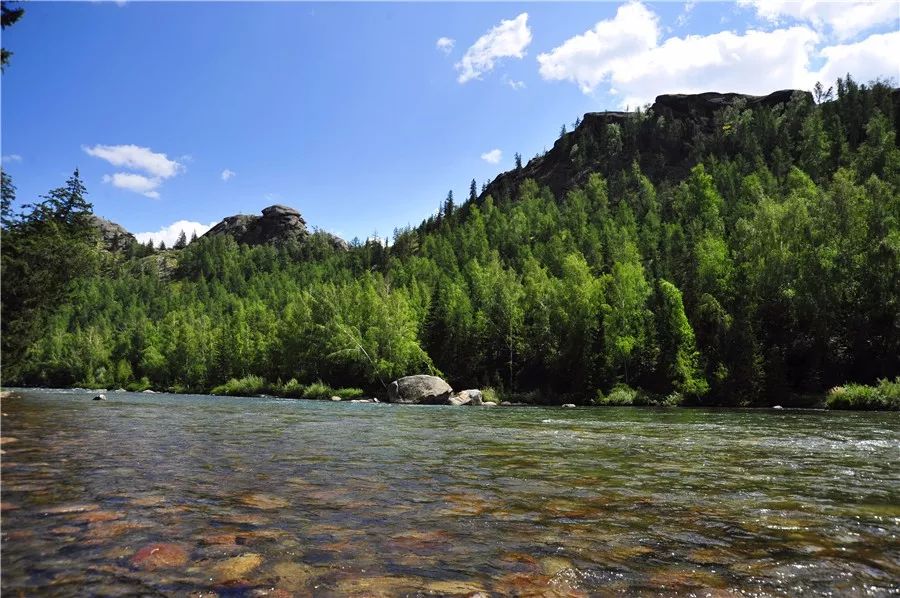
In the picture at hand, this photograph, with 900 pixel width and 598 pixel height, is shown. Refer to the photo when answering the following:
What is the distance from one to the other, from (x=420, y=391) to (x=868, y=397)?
1407 inches

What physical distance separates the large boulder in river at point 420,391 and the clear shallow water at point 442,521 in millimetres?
38153

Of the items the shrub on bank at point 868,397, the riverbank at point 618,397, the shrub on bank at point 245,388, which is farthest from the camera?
the shrub on bank at point 245,388

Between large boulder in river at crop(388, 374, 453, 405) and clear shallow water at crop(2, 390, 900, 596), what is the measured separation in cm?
3815

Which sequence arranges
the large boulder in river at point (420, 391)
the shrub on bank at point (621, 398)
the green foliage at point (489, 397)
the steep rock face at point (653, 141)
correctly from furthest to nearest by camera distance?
the steep rock face at point (653, 141), the green foliage at point (489, 397), the large boulder in river at point (420, 391), the shrub on bank at point (621, 398)

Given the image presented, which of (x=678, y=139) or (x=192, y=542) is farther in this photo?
(x=678, y=139)

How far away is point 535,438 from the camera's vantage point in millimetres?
18203

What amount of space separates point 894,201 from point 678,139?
412 feet

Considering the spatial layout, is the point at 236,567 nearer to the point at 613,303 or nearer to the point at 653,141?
the point at 613,303

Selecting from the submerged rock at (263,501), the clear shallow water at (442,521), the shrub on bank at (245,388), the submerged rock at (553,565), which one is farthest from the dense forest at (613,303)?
the submerged rock at (553,565)

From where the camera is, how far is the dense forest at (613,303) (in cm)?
4519

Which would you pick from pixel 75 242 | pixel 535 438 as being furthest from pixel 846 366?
pixel 75 242

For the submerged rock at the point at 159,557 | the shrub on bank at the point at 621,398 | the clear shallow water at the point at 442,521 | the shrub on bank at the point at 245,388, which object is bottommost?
the shrub on bank at the point at 621,398

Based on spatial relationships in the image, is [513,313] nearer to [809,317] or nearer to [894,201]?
[809,317]

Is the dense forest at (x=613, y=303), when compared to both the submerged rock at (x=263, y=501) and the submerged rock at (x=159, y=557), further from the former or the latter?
the submerged rock at (x=159, y=557)
